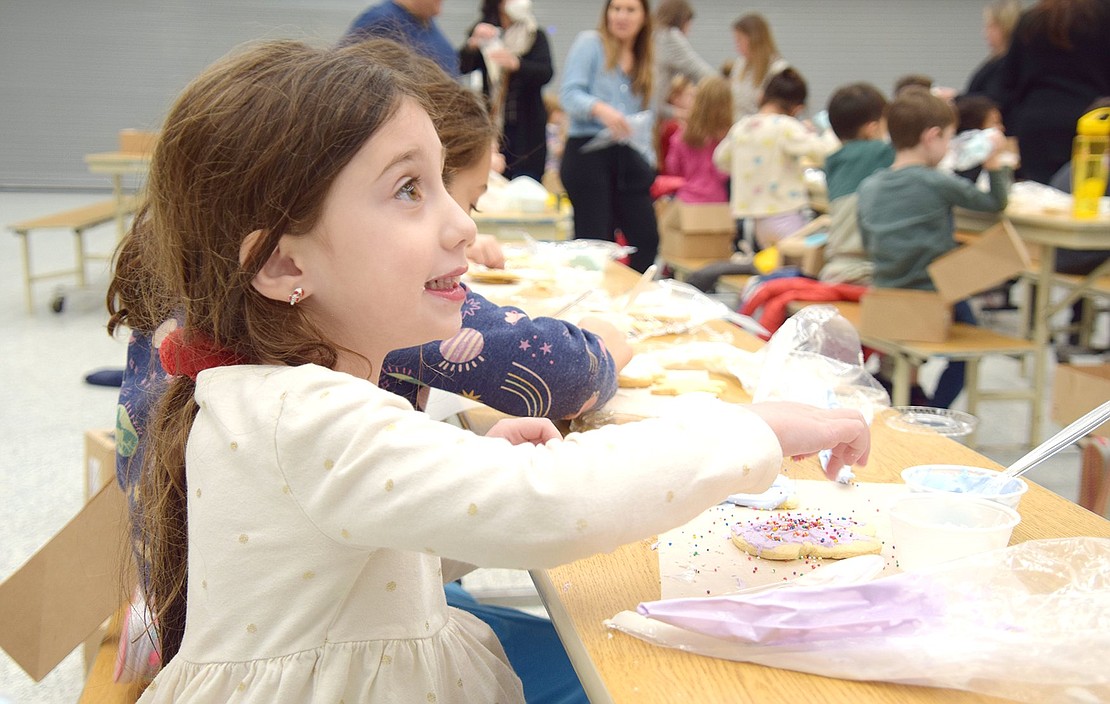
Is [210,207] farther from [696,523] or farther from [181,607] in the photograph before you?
[696,523]

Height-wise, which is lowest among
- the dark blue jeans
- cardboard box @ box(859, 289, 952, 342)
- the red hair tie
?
the dark blue jeans

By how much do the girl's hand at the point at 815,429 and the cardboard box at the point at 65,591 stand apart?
771 millimetres

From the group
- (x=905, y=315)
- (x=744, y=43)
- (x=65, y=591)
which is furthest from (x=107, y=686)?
(x=744, y=43)

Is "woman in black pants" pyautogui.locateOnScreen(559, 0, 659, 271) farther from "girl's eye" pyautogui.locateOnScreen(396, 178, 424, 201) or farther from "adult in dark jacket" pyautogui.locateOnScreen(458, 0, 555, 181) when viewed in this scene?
"girl's eye" pyautogui.locateOnScreen(396, 178, 424, 201)

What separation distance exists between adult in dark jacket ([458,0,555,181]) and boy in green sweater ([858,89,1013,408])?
170cm

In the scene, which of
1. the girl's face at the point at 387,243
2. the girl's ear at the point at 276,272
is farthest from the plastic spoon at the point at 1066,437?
the girl's ear at the point at 276,272

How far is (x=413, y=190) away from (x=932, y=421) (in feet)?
2.77

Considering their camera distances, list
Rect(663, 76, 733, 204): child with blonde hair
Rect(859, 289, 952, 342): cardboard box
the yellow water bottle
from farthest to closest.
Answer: Rect(663, 76, 733, 204): child with blonde hair < the yellow water bottle < Rect(859, 289, 952, 342): cardboard box

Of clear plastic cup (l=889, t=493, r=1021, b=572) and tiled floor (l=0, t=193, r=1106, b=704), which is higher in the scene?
clear plastic cup (l=889, t=493, r=1021, b=572)

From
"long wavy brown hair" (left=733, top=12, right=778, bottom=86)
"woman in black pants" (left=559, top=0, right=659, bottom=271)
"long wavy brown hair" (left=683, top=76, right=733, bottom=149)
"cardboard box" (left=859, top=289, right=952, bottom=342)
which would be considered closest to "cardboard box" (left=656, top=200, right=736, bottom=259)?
"long wavy brown hair" (left=683, top=76, right=733, bottom=149)

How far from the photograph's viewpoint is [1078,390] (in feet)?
6.54

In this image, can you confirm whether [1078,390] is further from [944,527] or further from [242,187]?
[242,187]

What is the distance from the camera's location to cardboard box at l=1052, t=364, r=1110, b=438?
191 centimetres

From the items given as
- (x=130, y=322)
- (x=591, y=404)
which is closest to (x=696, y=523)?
(x=591, y=404)
